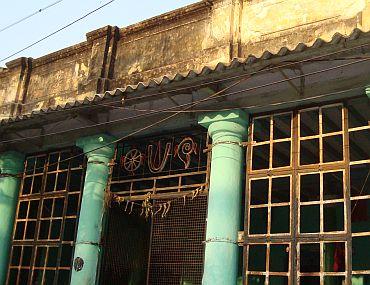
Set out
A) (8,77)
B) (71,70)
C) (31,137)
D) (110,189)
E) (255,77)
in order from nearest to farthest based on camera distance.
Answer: (255,77) < (110,189) < (31,137) < (71,70) < (8,77)

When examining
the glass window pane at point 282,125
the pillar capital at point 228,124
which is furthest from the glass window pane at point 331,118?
the pillar capital at point 228,124

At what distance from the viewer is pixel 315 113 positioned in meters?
8.20

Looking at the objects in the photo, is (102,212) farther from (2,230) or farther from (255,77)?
(255,77)

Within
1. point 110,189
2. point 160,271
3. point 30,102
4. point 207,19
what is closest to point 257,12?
point 207,19

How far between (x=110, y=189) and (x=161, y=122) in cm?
178

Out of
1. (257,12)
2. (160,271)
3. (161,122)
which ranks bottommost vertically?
(160,271)

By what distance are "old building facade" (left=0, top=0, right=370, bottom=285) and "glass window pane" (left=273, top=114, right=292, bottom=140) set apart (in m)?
0.05

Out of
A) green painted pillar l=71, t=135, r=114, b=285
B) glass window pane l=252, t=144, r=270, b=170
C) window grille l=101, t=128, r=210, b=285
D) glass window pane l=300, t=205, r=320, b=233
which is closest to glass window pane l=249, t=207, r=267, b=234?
glass window pane l=300, t=205, r=320, b=233

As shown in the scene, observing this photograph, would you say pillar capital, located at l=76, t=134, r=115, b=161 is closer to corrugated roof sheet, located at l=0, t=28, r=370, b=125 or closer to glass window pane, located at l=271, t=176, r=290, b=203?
corrugated roof sheet, located at l=0, t=28, r=370, b=125

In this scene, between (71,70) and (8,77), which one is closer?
(71,70)

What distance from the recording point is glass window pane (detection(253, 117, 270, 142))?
8.52m

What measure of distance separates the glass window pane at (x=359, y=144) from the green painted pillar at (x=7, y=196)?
7.15 m

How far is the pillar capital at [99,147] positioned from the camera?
385 inches

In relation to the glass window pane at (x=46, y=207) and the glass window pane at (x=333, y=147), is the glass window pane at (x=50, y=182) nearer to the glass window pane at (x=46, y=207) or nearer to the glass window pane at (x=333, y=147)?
the glass window pane at (x=46, y=207)
